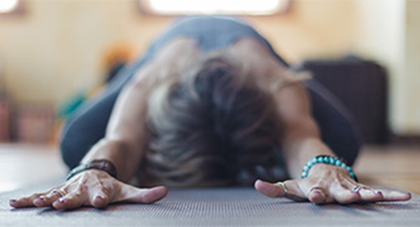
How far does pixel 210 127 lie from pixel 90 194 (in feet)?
1.39

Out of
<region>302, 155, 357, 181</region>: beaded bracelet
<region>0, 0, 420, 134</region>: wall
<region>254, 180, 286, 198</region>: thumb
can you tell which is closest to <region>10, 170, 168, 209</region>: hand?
<region>254, 180, 286, 198</region>: thumb

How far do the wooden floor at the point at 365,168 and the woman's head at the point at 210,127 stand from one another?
1.25 ft

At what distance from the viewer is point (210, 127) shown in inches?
52.3

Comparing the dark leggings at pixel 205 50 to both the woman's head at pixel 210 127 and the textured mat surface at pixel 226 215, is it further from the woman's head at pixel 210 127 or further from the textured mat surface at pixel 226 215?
the textured mat surface at pixel 226 215

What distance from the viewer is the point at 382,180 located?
1.73 meters

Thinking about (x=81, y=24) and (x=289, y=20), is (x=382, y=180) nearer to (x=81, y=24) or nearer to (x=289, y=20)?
(x=289, y=20)

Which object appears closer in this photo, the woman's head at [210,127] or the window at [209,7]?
the woman's head at [210,127]

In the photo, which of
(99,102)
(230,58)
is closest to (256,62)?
(230,58)

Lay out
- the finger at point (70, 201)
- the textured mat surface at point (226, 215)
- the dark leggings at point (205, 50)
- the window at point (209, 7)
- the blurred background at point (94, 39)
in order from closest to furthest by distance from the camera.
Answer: the textured mat surface at point (226, 215), the finger at point (70, 201), the dark leggings at point (205, 50), the blurred background at point (94, 39), the window at point (209, 7)

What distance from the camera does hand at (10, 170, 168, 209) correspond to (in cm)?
94

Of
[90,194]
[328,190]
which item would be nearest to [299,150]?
[328,190]

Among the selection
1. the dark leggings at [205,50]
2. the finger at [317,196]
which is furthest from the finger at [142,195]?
the dark leggings at [205,50]

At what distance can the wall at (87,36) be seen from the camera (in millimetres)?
4621

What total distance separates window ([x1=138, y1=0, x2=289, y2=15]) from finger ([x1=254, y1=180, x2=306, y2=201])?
149 inches
